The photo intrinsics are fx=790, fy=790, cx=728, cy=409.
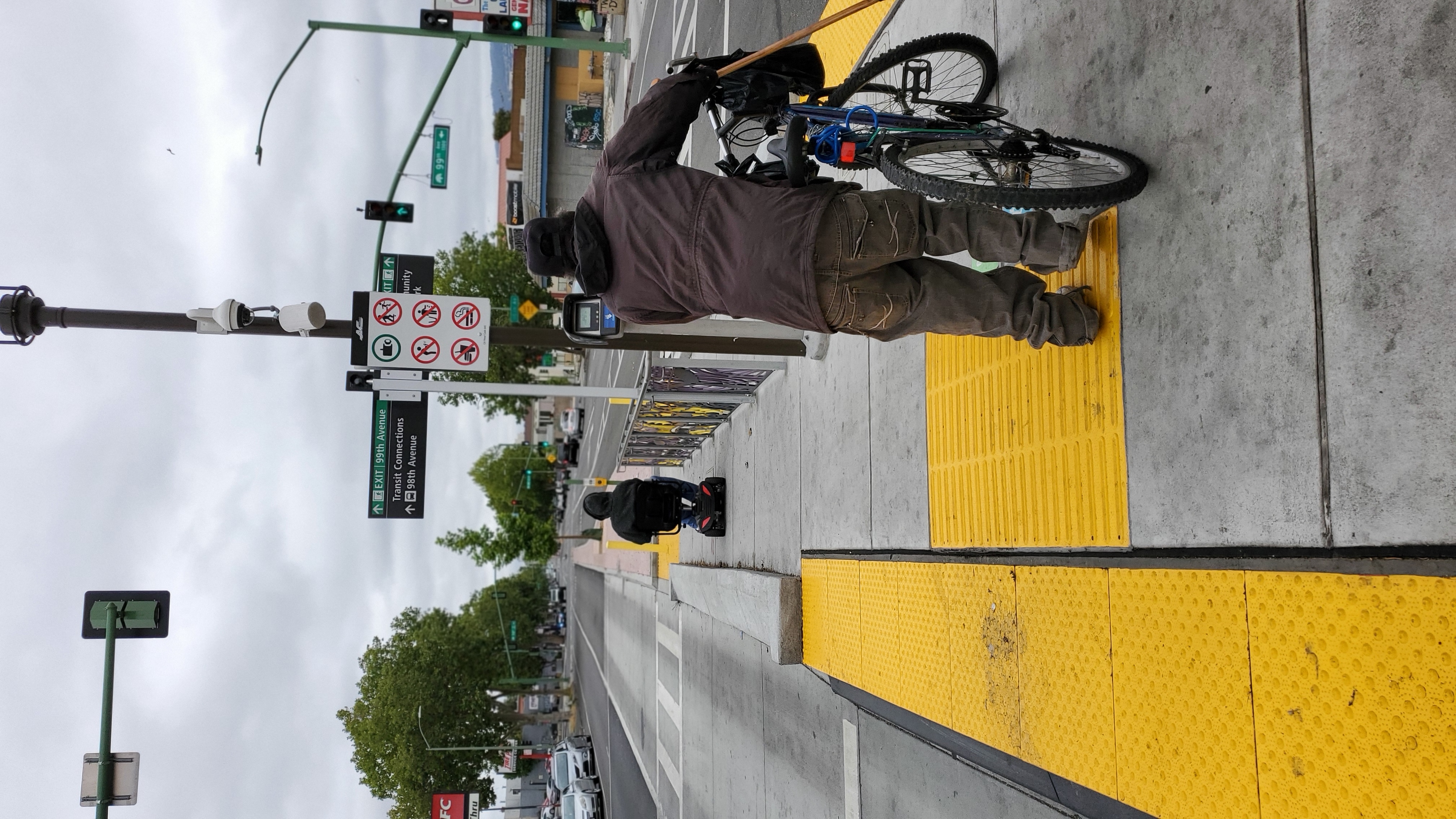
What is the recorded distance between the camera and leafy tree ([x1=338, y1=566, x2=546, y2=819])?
34.2m

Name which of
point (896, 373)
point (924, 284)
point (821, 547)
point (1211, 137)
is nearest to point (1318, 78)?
point (1211, 137)

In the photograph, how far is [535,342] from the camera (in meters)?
6.29

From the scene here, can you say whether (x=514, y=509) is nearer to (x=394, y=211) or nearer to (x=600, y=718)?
(x=600, y=718)

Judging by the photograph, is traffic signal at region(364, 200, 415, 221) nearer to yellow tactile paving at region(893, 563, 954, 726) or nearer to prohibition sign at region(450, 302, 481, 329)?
prohibition sign at region(450, 302, 481, 329)

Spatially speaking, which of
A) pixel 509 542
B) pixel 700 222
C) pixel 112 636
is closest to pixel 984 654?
pixel 700 222

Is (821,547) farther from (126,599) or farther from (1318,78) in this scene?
(126,599)

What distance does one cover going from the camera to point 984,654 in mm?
4246

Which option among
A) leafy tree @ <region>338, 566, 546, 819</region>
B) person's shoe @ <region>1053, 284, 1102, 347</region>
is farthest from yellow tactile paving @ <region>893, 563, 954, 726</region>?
leafy tree @ <region>338, 566, 546, 819</region>

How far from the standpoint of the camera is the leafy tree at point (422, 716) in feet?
112

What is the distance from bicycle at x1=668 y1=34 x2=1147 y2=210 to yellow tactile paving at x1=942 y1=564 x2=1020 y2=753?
194 centimetres

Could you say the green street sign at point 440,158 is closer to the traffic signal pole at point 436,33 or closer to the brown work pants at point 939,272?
the traffic signal pole at point 436,33

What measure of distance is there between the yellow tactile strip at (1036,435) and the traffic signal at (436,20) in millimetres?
9733

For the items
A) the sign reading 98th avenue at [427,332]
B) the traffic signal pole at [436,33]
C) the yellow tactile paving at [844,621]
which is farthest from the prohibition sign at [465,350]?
the traffic signal pole at [436,33]

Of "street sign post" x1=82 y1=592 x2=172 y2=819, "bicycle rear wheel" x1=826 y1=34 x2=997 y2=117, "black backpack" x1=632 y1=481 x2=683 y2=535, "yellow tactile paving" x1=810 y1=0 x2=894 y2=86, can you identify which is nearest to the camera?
"bicycle rear wheel" x1=826 y1=34 x2=997 y2=117
